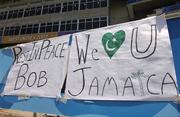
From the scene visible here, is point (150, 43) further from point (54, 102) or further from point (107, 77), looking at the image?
point (54, 102)

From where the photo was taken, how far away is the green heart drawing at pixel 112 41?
3.16 meters

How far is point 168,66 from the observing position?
8.80 ft

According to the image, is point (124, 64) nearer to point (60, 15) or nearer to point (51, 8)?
point (60, 15)

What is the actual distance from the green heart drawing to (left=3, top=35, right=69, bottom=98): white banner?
0.63 m

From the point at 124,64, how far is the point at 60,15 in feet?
84.5

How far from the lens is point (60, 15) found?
28172mm

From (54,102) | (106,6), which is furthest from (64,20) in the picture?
(54,102)

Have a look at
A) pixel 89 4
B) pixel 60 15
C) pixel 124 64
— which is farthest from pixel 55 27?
pixel 124 64

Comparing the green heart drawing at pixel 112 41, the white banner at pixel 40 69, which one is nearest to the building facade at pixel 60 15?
the white banner at pixel 40 69

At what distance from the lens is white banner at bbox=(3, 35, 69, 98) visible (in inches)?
140

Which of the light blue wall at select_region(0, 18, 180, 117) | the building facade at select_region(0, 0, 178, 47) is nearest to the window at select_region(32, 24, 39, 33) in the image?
the building facade at select_region(0, 0, 178, 47)

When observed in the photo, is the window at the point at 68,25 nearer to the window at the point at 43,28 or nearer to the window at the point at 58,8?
the window at the point at 58,8

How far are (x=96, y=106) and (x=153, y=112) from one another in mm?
648

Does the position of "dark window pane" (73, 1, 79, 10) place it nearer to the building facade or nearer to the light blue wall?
the building facade
